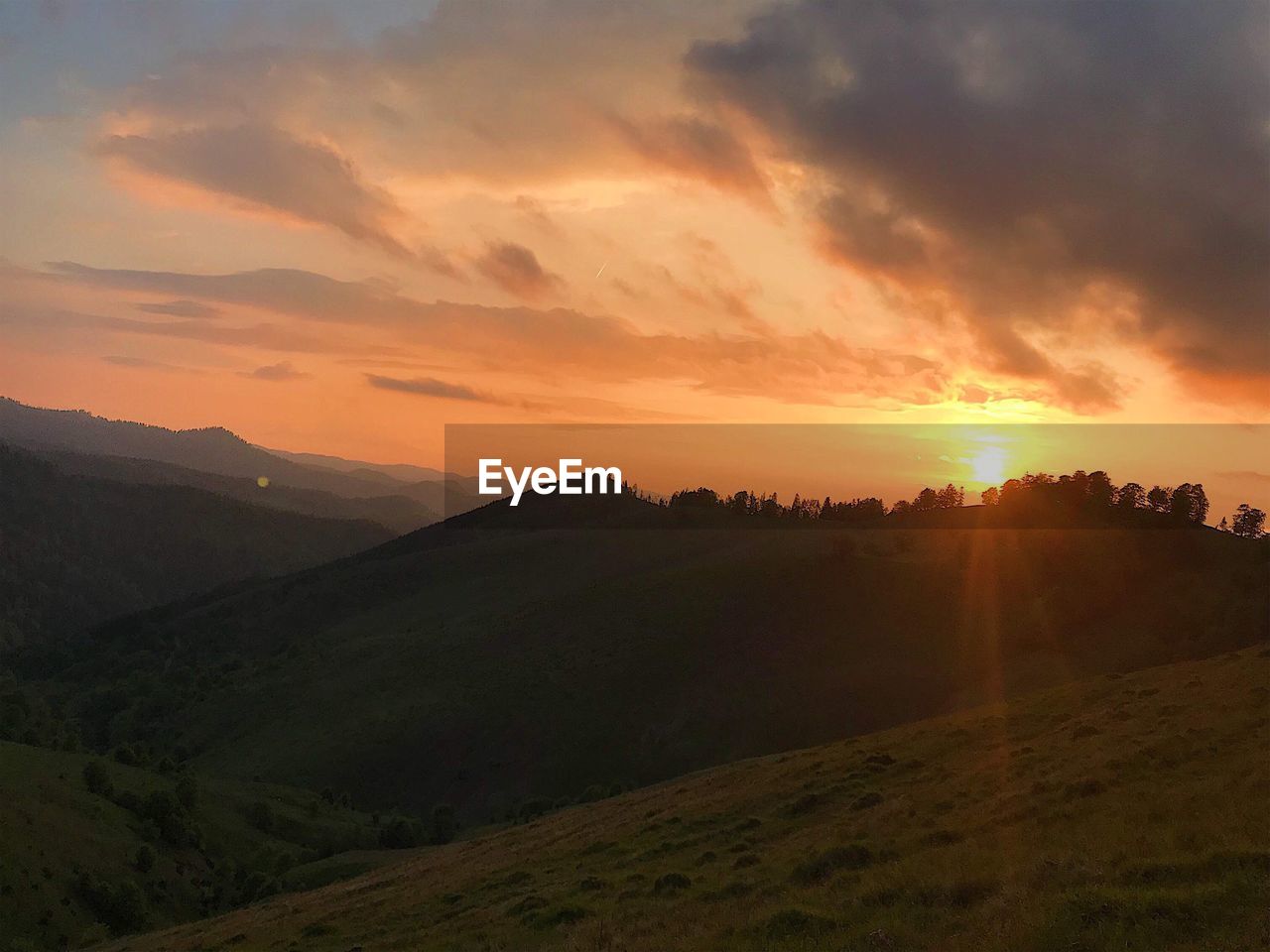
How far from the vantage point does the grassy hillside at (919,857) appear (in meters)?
14.0

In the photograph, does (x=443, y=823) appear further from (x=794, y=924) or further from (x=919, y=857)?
(x=794, y=924)

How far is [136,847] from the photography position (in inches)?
2341

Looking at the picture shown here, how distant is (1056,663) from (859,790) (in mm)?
61792

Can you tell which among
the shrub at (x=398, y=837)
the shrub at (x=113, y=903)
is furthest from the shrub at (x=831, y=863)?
the shrub at (x=398, y=837)

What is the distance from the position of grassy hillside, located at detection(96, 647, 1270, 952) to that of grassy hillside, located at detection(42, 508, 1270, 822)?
151 ft

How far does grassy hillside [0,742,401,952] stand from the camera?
48250 mm

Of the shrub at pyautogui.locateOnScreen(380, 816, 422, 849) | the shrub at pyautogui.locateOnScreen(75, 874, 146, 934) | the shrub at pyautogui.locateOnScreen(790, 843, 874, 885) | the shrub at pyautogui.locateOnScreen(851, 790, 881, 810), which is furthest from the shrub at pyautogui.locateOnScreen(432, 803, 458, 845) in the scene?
the shrub at pyautogui.locateOnScreen(790, 843, 874, 885)

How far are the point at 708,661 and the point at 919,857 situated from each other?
87810mm

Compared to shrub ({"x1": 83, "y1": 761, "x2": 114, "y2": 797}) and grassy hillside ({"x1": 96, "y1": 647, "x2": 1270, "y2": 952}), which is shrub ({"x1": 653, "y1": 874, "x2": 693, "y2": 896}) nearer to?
grassy hillside ({"x1": 96, "y1": 647, "x2": 1270, "y2": 952})

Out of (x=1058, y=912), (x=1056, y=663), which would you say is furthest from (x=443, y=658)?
(x=1058, y=912)

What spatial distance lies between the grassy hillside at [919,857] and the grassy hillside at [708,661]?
1809 inches

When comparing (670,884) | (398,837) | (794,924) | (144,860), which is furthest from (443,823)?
(794,924)

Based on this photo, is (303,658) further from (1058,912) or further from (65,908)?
(1058,912)

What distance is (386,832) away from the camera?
2874 inches
